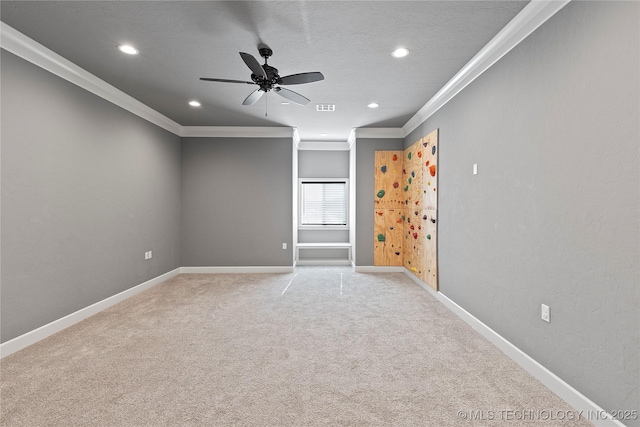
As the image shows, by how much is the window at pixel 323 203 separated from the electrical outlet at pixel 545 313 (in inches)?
190

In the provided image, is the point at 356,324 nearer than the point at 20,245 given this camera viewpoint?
No

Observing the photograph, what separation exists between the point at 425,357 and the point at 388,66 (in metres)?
2.87

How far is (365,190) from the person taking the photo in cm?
569

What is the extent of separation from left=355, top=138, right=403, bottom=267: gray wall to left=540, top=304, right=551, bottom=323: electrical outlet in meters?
3.65

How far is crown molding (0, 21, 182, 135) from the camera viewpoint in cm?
246

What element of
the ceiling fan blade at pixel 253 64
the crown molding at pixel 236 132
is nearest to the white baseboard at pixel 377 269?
the crown molding at pixel 236 132

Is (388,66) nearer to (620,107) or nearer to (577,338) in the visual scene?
(620,107)

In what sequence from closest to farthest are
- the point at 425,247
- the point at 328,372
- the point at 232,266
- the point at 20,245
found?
the point at 328,372 < the point at 20,245 < the point at 425,247 < the point at 232,266

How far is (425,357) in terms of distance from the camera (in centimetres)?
240

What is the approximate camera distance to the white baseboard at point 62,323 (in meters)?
2.48

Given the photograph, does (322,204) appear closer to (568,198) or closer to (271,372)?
(271,372)

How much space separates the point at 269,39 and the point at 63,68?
2200 mm

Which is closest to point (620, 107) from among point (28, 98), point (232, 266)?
point (28, 98)

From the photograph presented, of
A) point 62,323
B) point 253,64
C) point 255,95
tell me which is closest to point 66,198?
point 62,323
